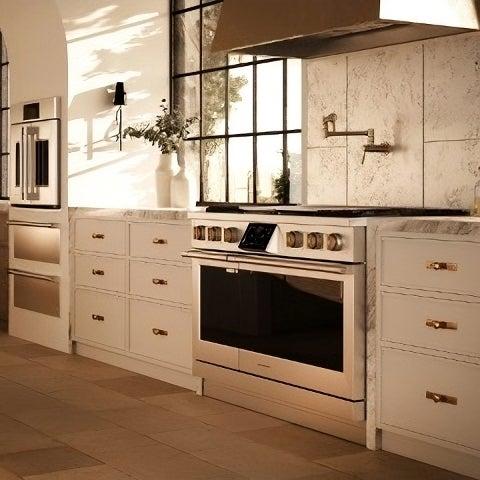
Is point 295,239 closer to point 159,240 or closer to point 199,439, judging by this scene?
point 199,439

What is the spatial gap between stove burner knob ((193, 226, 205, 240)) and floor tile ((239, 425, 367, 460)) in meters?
0.97

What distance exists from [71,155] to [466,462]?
350 cm

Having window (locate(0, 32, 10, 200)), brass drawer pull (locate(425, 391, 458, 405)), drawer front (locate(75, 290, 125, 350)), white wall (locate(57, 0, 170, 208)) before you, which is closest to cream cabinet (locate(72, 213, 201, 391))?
drawer front (locate(75, 290, 125, 350))

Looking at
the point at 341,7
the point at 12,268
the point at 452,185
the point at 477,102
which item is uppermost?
the point at 341,7

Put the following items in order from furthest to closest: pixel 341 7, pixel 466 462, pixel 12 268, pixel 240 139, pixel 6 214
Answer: pixel 6 214 < pixel 12 268 < pixel 240 139 < pixel 341 7 < pixel 466 462

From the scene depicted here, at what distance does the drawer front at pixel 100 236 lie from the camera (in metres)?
5.57

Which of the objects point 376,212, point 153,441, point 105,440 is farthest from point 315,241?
point 105,440

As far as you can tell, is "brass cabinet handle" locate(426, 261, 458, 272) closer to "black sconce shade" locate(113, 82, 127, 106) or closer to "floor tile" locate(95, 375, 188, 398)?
"floor tile" locate(95, 375, 188, 398)

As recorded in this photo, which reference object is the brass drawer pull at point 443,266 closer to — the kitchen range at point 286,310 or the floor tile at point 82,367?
the kitchen range at point 286,310

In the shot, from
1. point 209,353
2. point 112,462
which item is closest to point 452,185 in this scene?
point 209,353

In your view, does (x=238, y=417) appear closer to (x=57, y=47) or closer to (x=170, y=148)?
(x=170, y=148)

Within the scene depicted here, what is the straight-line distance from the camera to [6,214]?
23.8 ft

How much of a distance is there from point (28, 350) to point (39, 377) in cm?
93

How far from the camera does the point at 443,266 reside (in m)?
3.53
